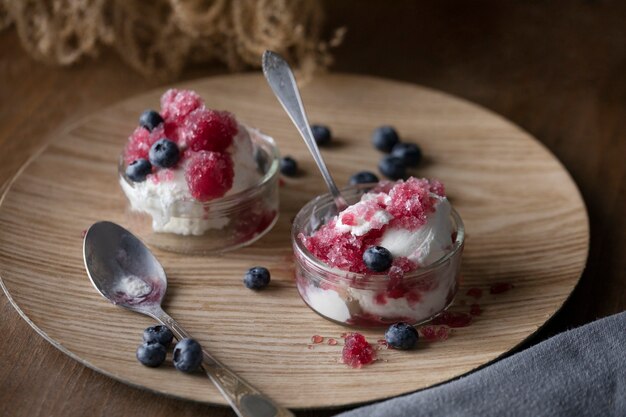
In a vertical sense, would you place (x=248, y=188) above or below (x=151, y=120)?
below

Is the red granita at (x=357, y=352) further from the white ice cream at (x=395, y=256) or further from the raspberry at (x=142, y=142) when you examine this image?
the raspberry at (x=142, y=142)

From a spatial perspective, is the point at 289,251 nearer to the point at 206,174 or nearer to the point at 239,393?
the point at 206,174

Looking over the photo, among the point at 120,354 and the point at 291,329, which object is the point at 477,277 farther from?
the point at 120,354

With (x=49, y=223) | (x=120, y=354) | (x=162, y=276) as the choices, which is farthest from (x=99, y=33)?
(x=120, y=354)

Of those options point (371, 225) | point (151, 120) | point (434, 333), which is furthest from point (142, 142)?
point (434, 333)

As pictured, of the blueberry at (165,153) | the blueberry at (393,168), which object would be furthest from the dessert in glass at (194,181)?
the blueberry at (393,168)

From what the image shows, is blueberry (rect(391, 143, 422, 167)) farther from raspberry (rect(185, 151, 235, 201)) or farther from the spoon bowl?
the spoon bowl

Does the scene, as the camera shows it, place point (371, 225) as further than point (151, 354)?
Yes
